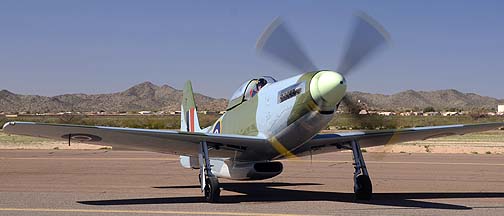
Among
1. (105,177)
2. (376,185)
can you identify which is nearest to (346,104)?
(376,185)

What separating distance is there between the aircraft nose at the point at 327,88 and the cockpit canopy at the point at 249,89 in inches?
98.8

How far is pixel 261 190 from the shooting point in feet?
54.5

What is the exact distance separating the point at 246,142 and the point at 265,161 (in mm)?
1181

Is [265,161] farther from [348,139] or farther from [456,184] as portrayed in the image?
[456,184]

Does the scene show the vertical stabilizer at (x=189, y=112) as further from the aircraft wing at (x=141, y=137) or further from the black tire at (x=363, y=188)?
the black tire at (x=363, y=188)

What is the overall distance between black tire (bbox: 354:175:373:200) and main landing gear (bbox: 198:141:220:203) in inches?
114

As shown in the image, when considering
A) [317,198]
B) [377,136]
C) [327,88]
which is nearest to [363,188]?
[317,198]

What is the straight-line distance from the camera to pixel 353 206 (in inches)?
492

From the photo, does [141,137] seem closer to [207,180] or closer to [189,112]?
[207,180]

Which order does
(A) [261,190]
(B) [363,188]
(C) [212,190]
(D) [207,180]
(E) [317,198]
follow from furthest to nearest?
(A) [261,190] < (E) [317,198] < (D) [207,180] < (B) [363,188] < (C) [212,190]

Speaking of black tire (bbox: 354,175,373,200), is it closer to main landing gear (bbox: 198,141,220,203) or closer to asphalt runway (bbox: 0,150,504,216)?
asphalt runway (bbox: 0,150,504,216)

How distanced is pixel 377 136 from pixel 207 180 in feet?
12.8

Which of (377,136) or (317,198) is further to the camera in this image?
(377,136)

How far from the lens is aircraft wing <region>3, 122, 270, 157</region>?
12.7 meters
